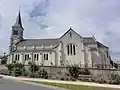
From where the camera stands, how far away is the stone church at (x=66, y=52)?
4819 centimetres

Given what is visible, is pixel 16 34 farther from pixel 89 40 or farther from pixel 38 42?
pixel 89 40

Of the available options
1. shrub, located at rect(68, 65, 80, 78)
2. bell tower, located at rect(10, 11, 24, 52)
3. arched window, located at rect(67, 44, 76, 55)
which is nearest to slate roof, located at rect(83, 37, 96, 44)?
arched window, located at rect(67, 44, 76, 55)

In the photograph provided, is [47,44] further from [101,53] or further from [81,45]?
[101,53]

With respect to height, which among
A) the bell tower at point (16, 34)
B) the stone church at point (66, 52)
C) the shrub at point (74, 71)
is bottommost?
the shrub at point (74, 71)

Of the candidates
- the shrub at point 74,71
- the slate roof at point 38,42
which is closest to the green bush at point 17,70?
the shrub at point 74,71

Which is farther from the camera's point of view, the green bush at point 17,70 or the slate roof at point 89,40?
the slate roof at point 89,40

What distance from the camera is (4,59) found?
63.4m

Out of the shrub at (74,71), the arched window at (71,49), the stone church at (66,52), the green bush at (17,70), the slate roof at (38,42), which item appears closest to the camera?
the shrub at (74,71)

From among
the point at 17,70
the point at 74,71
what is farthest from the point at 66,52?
the point at 74,71

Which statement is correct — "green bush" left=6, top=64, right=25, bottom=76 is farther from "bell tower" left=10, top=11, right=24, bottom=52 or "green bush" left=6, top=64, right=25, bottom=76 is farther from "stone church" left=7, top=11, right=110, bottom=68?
"bell tower" left=10, top=11, right=24, bottom=52

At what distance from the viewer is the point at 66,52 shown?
49719 mm

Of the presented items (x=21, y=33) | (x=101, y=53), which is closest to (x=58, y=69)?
(x=101, y=53)

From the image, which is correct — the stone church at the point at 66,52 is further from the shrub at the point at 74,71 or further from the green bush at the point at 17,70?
the shrub at the point at 74,71

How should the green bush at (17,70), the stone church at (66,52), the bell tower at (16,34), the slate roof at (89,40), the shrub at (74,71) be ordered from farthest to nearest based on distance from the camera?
the bell tower at (16,34)
the slate roof at (89,40)
the stone church at (66,52)
the green bush at (17,70)
the shrub at (74,71)
